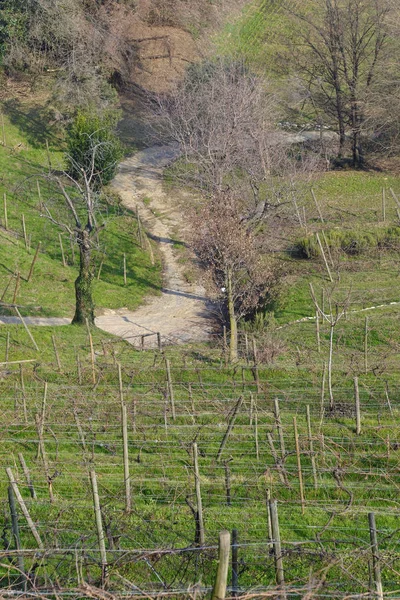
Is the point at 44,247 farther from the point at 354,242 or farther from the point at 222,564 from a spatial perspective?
the point at 222,564

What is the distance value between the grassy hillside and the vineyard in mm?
6770

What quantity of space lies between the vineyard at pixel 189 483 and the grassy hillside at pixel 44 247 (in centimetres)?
677

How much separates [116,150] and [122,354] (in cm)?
1422

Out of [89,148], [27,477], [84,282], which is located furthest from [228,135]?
[27,477]

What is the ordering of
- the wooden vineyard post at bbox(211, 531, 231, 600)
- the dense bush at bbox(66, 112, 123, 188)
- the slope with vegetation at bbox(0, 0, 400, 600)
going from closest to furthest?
1. the wooden vineyard post at bbox(211, 531, 231, 600)
2. the slope with vegetation at bbox(0, 0, 400, 600)
3. the dense bush at bbox(66, 112, 123, 188)

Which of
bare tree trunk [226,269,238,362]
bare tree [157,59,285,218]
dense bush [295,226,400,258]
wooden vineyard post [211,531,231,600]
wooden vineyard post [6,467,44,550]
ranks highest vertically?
wooden vineyard post [211,531,231,600]

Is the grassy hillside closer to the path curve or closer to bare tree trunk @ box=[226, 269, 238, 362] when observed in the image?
the path curve

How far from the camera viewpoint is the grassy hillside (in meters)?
23.5

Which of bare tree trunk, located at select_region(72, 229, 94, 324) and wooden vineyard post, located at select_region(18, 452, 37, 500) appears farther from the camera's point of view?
bare tree trunk, located at select_region(72, 229, 94, 324)

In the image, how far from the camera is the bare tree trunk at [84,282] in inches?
781

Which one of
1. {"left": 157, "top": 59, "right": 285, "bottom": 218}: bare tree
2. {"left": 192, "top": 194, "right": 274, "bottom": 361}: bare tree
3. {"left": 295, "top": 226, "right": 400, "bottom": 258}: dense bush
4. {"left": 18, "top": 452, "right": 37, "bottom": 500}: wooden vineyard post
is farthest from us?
{"left": 157, "top": 59, "right": 285, "bottom": 218}: bare tree

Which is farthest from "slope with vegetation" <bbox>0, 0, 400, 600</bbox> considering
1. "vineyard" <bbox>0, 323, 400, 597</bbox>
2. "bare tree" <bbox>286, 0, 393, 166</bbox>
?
"bare tree" <bbox>286, 0, 393, 166</bbox>

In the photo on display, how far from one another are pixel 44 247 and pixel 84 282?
7.23 meters

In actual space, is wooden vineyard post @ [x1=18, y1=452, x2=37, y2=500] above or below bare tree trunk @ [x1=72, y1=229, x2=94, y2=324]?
above
